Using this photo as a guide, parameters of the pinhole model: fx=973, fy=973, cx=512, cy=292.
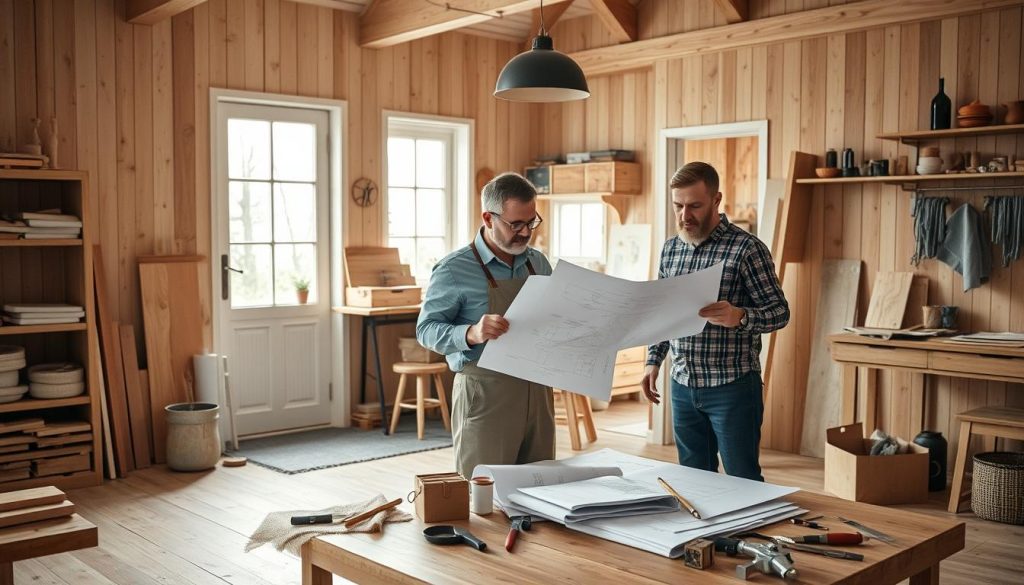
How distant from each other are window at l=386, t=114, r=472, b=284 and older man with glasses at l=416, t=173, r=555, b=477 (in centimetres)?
431

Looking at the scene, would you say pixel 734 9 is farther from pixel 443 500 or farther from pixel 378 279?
pixel 443 500

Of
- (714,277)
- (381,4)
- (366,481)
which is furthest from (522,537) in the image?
(381,4)

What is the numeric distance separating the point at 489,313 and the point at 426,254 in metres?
4.70

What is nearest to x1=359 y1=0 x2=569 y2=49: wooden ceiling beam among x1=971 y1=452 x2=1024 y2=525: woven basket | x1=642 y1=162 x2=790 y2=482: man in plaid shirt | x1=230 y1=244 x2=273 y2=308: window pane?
x1=230 y1=244 x2=273 y2=308: window pane

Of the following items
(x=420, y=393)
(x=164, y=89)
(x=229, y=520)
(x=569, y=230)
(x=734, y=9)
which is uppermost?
(x=734, y=9)

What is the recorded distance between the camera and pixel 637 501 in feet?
6.64

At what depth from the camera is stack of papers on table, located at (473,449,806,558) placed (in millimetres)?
1924

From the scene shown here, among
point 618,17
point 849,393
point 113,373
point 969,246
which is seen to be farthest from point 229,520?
point 618,17

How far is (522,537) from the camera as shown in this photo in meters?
1.96

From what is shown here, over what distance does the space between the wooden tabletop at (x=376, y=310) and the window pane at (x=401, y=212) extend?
28.6 inches

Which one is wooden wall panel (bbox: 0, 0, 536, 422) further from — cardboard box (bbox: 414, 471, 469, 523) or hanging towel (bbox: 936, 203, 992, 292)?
cardboard box (bbox: 414, 471, 469, 523)

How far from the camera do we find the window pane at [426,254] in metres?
7.30

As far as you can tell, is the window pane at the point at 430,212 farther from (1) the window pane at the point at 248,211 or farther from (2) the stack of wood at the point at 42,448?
(2) the stack of wood at the point at 42,448

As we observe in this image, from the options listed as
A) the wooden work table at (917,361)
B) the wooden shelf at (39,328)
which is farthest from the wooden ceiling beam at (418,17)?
the wooden shelf at (39,328)
